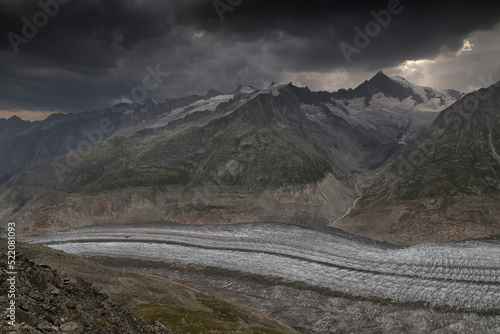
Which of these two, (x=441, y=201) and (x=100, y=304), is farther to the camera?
(x=441, y=201)

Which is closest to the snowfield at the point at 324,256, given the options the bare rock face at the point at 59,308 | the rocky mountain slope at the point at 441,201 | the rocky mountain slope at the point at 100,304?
the rocky mountain slope at the point at 441,201

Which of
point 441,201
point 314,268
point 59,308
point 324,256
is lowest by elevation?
point 314,268

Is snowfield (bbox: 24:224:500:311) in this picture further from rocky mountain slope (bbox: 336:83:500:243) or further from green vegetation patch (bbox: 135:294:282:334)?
green vegetation patch (bbox: 135:294:282:334)

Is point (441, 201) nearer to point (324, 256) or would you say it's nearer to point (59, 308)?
point (324, 256)

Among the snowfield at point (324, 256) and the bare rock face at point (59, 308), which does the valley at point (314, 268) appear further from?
the bare rock face at point (59, 308)

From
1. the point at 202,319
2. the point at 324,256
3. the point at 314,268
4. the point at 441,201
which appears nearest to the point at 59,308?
the point at 202,319

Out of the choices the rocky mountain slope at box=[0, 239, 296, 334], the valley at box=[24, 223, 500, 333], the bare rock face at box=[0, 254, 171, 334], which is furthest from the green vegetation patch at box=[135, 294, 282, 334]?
the valley at box=[24, 223, 500, 333]
